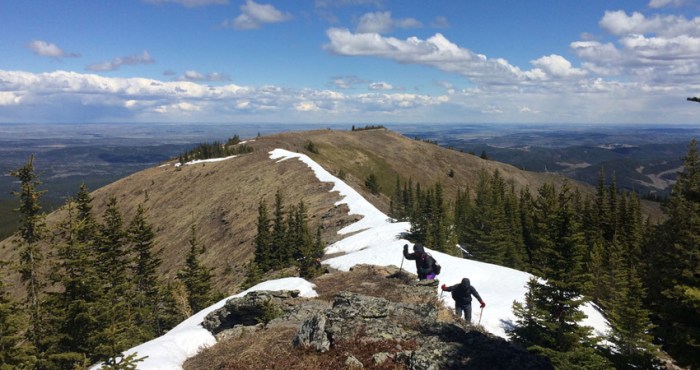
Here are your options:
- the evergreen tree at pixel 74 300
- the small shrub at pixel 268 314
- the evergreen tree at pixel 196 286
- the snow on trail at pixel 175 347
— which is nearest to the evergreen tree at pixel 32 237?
the evergreen tree at pixel 74 300

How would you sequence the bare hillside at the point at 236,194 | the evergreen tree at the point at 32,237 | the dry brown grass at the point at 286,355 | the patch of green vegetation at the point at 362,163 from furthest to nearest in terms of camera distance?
the patch of green vegetation at the point at 362,163 < the bare hillside at the point at 236,194 < the evergreen tree at the point at 32,237 < the dry brown grass at the point at 286,355

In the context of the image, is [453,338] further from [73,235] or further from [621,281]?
[621,281]

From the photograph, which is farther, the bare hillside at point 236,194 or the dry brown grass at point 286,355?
the bare hillside at point 236,194

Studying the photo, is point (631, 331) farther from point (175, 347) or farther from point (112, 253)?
point (112, 253)

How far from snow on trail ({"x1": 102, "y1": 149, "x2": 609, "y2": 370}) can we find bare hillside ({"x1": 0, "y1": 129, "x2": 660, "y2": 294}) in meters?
7.53

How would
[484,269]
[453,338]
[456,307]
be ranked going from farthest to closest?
[484,269], [456,307], [453,338]

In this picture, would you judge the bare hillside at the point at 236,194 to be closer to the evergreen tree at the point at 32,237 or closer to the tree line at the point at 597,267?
the tree line at the point at 597,267

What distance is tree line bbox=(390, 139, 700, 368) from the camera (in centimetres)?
1446

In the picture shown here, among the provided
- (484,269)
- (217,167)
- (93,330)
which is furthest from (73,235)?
(217,167)

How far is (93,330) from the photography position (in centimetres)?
1689

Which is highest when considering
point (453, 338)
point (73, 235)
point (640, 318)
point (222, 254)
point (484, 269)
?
point (73, 235)

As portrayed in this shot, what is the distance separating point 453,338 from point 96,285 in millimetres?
13878

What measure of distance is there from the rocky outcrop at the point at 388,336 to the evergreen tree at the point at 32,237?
6.81 m

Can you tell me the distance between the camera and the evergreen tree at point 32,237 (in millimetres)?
16469
